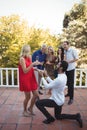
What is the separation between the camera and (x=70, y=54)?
14.4ft

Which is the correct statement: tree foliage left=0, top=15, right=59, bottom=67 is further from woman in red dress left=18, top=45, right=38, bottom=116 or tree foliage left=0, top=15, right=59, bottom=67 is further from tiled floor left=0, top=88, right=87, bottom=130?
woman in red dress left=18, top=45, right=38, bottom=116

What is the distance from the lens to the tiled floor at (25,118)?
3.19 m

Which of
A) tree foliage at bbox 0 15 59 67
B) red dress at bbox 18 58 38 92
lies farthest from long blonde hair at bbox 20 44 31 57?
tree foliage at bbox 0 15 59 67

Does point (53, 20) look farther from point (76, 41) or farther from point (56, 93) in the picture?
point (56, 93)

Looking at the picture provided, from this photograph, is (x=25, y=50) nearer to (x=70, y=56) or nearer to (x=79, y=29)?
(x=70, y=56)

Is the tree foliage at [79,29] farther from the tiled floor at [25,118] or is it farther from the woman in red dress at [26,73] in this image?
the woman in red dress at [26,73]

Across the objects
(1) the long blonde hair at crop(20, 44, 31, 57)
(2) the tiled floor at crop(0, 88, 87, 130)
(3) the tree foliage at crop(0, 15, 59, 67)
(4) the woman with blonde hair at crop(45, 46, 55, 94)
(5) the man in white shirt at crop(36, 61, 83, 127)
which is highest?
(3) the tree foliage at crop(0, 15, 59, 67)

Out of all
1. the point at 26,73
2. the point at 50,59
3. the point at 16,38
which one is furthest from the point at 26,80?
the point at 16,38

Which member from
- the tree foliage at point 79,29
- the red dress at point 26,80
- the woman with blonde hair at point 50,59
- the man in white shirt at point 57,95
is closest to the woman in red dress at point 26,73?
the red dress at point 26,80

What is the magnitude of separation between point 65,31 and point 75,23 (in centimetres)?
138

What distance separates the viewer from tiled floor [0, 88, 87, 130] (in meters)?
3.19

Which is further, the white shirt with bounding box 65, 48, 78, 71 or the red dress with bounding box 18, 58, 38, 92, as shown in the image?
the white shirt with bounding box 65, 48, 78, 71

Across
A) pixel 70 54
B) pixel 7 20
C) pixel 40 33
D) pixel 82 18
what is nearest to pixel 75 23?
pixel 82 18

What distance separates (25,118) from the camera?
140 inches
